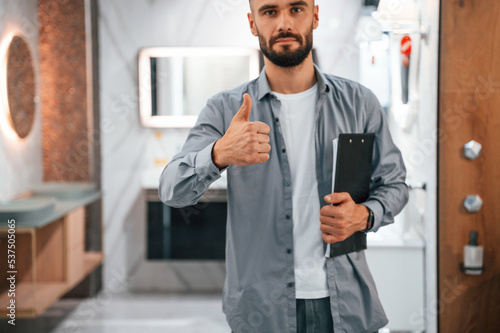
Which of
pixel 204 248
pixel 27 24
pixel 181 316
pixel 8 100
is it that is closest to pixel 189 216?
pixel 204 248

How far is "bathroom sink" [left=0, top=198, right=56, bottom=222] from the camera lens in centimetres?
157

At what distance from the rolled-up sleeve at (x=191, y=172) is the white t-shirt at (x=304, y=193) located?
0.18 m

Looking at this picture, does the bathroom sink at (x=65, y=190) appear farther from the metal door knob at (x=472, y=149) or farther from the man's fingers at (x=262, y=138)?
the metal door knob at (x=472, y=149)

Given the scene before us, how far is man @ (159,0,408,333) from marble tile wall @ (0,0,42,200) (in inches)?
37.8

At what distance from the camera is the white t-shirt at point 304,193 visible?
3.30ft

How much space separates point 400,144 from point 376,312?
602 mm

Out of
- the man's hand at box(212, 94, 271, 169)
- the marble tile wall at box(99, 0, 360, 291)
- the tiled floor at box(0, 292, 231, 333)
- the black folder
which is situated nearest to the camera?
the man's hand at box(212, 94, 271, 169)

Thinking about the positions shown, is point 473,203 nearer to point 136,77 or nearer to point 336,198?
point 336,198

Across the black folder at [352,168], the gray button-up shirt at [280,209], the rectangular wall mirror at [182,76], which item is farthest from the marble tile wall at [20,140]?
the black folder at [352,168]

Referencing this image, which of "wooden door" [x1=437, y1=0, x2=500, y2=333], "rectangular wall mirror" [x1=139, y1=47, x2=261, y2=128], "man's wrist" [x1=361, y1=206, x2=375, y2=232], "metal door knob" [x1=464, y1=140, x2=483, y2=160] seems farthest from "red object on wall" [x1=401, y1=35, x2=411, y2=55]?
"man's wrist" [x1=361, y1=206, x2=375, y2=232]

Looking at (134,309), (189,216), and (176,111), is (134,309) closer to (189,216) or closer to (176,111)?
(189,216)

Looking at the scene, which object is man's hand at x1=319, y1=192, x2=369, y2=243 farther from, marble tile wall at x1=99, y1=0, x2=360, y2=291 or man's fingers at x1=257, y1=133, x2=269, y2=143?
marble tile wall at x1=99, y1=0, x2=360, y2=291

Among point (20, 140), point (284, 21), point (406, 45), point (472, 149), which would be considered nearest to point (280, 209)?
point (284, 21)

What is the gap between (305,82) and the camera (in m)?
1.10
